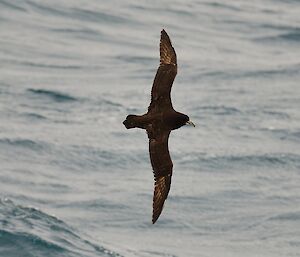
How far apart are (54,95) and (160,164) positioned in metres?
16.0

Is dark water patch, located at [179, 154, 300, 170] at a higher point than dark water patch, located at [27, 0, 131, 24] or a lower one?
lower

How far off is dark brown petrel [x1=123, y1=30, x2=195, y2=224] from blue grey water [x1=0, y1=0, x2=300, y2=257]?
627 cm

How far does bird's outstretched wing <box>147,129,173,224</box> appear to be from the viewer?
1513 centimetres

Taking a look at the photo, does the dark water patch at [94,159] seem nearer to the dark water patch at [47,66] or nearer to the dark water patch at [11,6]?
the dark water patch at [47,66]

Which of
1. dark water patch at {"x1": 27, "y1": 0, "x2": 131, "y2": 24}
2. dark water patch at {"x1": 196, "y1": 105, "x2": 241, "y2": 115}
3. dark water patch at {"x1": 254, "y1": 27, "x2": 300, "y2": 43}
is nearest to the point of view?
dark water patch at {"x1": 196, "y1": 105, "x2": 241, "y2": 115}

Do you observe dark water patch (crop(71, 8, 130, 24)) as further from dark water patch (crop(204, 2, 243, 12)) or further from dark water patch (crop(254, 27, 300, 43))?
dark water patch (crop(204, 2, 243, 12))

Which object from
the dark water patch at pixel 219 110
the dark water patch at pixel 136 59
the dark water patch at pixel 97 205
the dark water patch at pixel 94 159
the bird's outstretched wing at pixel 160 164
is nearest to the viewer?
the bird's outstretched wing at pixel 160 164

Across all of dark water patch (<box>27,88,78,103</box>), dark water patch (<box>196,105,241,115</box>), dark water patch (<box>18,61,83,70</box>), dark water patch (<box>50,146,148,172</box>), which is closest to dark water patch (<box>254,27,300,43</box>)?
dark water patch (<box>18,61,83,70</box>)

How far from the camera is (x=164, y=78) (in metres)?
15.6

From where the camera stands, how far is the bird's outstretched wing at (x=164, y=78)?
49.9 ft

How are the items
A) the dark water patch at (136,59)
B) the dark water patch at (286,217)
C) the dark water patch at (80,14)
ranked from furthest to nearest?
the dark water patch at (80,14) → the dark water patch at (136,59) → the dark water patch at (286,217)

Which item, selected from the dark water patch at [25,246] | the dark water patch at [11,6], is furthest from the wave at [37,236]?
the dark water patch at [11,6]

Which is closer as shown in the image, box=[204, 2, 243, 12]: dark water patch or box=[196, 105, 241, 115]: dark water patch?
box=[196, 105, 241, 115]: dark water patch

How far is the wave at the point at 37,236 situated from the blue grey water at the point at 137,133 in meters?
0.03
